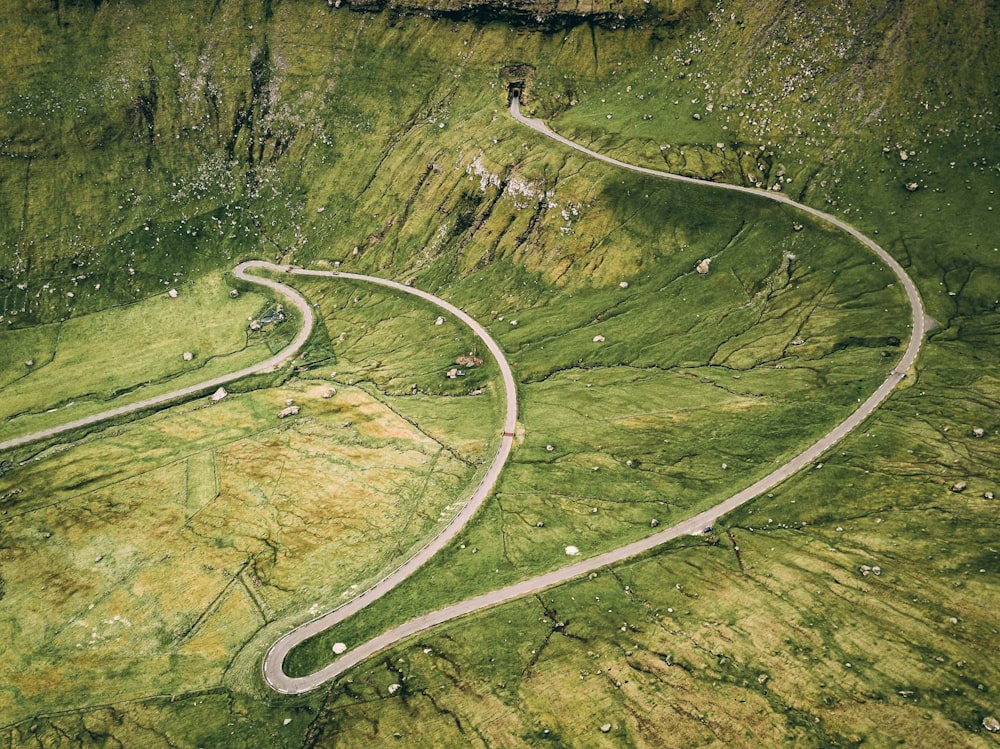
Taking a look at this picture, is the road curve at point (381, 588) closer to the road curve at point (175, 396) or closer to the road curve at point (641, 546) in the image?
the road curve at point (641, 546)

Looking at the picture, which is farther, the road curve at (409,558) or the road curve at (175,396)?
the road curve at (175,396)

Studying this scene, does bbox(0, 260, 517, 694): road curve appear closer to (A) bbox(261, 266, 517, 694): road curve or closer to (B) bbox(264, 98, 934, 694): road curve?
(A) bbox(261, 266, 517, 694): road curve

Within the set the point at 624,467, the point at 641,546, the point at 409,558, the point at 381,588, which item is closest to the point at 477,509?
the point at 409,558

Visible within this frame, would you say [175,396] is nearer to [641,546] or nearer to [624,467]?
[624,467]

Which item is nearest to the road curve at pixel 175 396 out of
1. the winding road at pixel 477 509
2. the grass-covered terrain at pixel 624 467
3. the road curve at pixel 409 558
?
the road curve at pixel 409 558

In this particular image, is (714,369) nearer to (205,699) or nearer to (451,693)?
(451,693)

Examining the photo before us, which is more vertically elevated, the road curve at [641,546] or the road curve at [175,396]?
the road curve at [641,546]

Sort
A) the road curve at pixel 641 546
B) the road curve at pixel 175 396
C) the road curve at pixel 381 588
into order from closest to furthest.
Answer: the road curve at pixel 381 588 → the road curve at pixel 641 546 → the road curve at pixel 175 396

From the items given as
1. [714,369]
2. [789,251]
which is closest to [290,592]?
[714,369]

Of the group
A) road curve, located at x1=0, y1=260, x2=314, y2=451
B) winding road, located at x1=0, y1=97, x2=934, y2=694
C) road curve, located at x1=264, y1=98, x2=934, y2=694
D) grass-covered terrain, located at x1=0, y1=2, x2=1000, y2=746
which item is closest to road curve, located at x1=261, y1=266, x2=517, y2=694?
winding road, located at x1=0, y1=97, x2=934, y2=694
